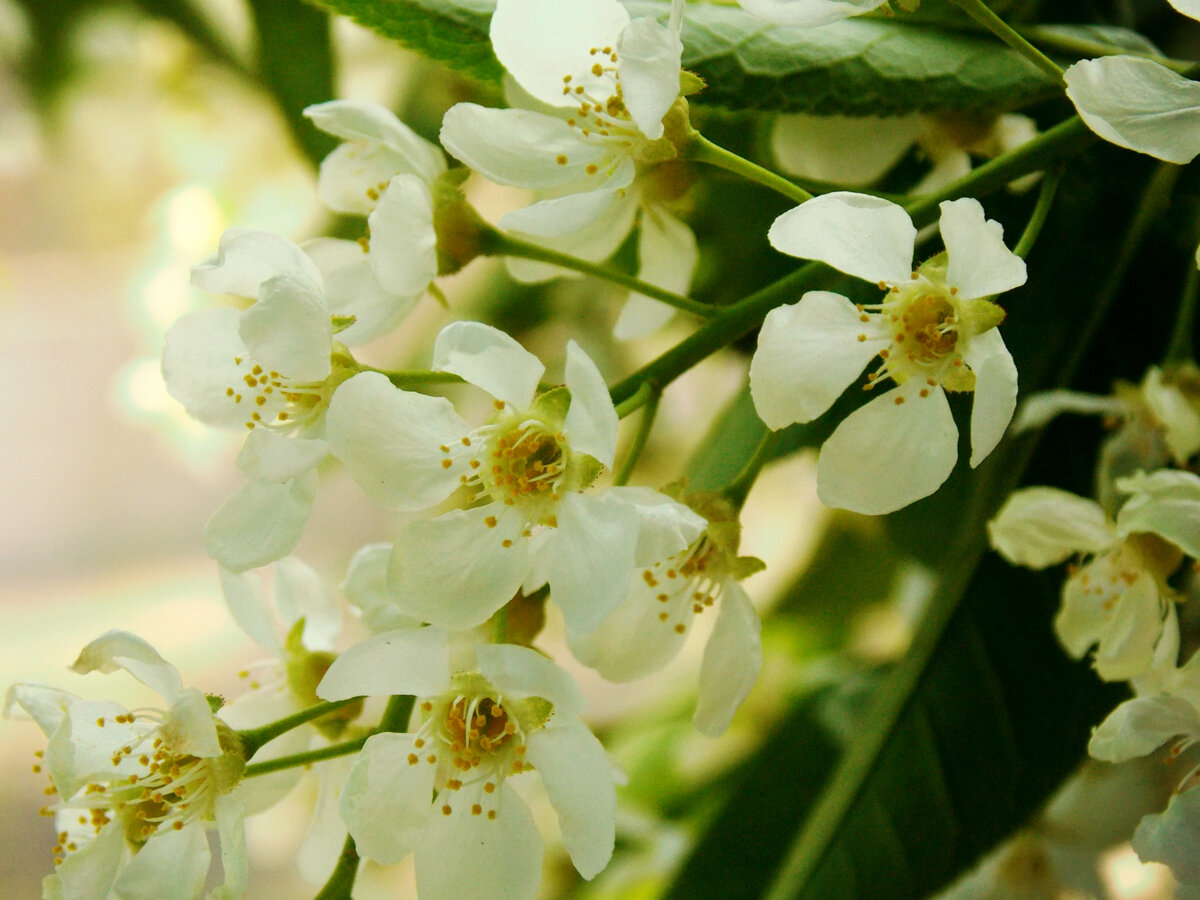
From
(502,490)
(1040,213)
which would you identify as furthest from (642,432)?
(1040,213)

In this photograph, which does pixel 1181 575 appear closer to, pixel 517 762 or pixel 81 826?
pixel 517 762

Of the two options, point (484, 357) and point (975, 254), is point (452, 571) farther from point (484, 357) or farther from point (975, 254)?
point (975, 254)

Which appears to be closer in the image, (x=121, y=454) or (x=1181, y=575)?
(x=1181, y=575)

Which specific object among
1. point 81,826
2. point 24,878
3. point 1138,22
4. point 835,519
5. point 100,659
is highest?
point 1138,22

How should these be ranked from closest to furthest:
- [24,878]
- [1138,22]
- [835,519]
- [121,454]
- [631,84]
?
[631,84] → [1138,22] → [835,519] → [24,878] → [121,454]

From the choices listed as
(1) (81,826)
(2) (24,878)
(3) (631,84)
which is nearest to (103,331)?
(2) (24,878)

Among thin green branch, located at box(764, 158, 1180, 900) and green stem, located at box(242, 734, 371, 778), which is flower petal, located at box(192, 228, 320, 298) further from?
thin green branch, located at box(764, 158, 1180, 900)
